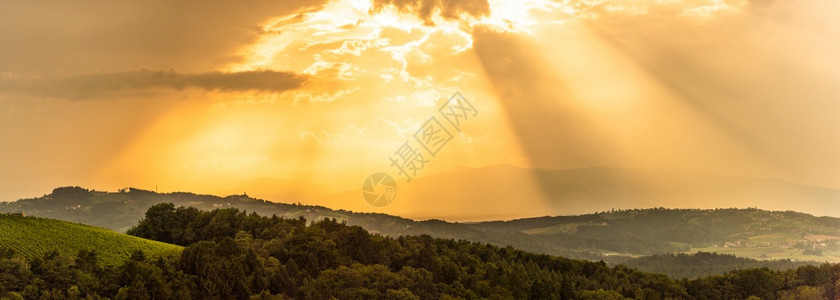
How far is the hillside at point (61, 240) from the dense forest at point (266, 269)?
17.7ft

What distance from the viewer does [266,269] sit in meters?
136

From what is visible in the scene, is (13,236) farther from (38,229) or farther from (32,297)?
(32,297)

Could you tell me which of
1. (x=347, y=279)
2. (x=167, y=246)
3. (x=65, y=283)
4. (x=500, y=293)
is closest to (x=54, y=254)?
(x=65, y=283)

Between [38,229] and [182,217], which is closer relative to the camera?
[38,229]

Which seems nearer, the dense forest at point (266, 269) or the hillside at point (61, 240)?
the dense forest at point (266, 269)

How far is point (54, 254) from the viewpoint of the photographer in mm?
110375

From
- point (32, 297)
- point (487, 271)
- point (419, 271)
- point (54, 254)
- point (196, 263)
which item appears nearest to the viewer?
point (32, 297)

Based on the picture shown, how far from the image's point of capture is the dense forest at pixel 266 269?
105375 millimetres

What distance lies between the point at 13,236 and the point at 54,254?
12240mm

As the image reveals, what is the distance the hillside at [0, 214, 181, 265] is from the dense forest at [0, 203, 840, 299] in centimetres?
540

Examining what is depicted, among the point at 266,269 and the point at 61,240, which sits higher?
the point at 61,240

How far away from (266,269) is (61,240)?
3627 cm

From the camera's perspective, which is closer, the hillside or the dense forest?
the dense forest

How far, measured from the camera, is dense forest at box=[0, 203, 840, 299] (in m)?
105
